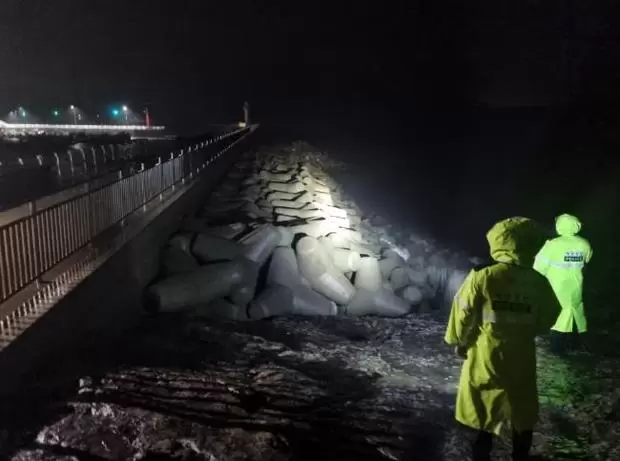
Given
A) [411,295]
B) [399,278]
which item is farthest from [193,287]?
[399,278]

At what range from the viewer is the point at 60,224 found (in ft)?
21.4

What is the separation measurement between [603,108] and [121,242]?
110 feet

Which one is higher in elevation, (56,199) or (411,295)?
(56,199)

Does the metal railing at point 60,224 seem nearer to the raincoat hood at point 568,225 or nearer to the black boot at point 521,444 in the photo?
the black boot at point 521,444

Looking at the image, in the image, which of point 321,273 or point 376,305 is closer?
point 376,305

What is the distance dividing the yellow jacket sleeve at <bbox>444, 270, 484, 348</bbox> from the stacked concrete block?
5.47 m

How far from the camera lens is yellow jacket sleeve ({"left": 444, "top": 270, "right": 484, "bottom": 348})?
3938 mm

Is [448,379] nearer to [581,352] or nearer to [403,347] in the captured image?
[403,347]

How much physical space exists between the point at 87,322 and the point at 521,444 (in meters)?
4.52

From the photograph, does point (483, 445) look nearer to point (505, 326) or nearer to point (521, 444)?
point (521, 444)

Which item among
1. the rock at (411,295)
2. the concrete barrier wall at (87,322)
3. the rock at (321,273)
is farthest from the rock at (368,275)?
the concrete barrier wall at (87,322)

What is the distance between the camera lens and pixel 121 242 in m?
8.02

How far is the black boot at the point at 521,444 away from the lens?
160 inches

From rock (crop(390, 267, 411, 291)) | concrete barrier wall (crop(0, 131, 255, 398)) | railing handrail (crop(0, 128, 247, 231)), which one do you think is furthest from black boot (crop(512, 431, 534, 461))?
rock (crop(390, 267, 411, 291))
